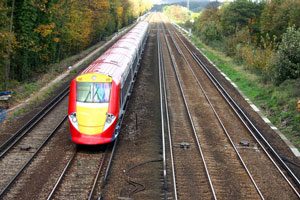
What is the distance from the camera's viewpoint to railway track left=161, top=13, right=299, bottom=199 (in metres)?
12.9

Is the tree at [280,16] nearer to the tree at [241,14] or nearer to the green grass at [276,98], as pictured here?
the green grass at [276,98]

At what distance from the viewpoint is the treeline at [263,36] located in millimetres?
25156

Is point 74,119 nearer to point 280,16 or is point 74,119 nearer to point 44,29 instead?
point 44,29

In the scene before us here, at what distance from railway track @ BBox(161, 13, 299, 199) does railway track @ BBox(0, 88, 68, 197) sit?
4.86 metres

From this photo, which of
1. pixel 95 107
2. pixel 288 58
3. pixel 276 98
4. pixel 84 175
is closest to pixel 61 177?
pixel 84 175

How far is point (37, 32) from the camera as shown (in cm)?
3183

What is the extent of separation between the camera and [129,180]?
43.3ft

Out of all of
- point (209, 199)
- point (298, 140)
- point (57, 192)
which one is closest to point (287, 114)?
point (298, 140)

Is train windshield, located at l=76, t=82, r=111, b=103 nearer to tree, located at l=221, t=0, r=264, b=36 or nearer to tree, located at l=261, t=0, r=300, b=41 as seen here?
tree, located at l=261, t=0, r=300, b=41

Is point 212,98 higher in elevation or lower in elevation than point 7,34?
lower

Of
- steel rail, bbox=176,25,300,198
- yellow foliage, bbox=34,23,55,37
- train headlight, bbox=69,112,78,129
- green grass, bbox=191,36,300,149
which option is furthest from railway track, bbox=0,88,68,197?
yellow foliage, bbox=34,23,55,37

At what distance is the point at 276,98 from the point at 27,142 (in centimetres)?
1371

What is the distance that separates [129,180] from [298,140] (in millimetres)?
8249

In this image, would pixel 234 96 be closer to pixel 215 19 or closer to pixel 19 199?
pixel 19 199
